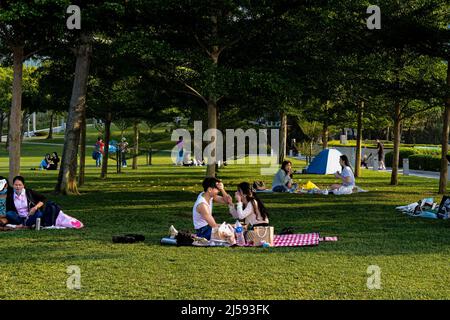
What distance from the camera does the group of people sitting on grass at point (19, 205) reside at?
510 inches

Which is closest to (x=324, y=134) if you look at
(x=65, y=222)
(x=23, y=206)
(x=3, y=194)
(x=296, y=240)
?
(x=65, y=222)

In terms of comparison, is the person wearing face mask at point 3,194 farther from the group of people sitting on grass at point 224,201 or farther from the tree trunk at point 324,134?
the tree trunk at point 324,134

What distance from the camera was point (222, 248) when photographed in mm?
11055

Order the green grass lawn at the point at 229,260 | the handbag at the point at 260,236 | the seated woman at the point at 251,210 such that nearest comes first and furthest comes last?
the green grass lawn at the point at 229,260
the handbag at the point at 260,236
the seated woman at the point at 251,210

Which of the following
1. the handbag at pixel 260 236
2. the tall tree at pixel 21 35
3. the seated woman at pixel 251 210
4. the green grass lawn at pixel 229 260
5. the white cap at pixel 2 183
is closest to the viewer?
the green grass lawn at pixel 229 260

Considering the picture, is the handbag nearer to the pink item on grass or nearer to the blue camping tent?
the pink item on grass

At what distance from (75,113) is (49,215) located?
26.1 feet

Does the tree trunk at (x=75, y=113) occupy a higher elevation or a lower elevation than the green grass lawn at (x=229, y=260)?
higher

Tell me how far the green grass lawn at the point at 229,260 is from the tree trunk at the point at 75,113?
13.0 feet

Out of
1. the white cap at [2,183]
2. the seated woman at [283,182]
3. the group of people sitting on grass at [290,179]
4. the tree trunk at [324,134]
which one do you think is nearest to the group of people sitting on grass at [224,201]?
the white cap at [2,183]

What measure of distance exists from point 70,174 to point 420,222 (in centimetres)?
1172
